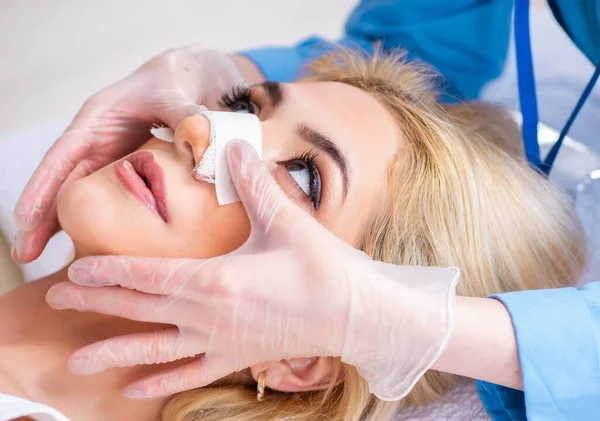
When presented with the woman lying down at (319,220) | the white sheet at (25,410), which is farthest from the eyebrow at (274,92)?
the white sheet at (25,410)

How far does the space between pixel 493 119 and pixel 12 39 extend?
1.79 metres

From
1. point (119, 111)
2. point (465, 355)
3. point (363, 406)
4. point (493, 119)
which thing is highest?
point (119, 111)

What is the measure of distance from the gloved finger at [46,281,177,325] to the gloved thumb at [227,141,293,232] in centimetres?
17

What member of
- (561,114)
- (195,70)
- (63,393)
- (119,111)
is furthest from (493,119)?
(63,393)

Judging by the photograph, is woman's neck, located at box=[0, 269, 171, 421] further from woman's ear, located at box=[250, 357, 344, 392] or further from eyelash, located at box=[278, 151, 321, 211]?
eyelash, located at box=[278, 151, 321, 211]

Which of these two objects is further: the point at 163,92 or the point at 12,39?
the point at 12,39

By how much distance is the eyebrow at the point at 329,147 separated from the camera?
3.27ft

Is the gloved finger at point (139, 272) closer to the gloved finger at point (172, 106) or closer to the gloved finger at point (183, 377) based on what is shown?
the gloved finger at point (183, 377)

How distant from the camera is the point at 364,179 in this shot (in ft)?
3.34

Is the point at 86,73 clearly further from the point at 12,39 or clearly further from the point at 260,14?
the point at 260,14

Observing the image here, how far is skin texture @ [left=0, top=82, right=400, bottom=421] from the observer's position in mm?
935

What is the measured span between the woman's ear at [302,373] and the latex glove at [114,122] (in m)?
0.47

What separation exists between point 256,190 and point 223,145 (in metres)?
0.11

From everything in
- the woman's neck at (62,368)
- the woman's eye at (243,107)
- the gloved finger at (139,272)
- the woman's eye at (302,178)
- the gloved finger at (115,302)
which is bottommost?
the woman's neck at (62,368)
